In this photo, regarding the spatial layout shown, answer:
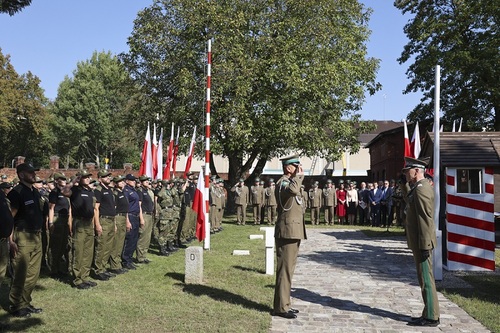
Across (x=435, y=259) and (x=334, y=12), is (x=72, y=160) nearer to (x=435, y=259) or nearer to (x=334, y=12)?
(x=334, y=12)

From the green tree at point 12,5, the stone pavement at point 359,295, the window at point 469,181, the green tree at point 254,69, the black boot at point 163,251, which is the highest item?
the green tree at point 254,69

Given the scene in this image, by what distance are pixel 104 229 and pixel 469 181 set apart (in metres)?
8.02

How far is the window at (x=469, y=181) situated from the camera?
1159cm

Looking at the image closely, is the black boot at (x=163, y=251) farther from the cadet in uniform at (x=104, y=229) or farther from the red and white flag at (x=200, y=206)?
the cadet in uniform at (x=104, y=229)

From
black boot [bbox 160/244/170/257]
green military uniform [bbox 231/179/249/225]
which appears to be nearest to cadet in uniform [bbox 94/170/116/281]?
black boot [bbox 160/244/170/257]

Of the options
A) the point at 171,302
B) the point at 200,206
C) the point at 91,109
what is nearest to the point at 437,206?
the point at 200,206

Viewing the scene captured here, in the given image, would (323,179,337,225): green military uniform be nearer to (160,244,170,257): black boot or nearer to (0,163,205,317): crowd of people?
(0,163,205,317): crowd of people

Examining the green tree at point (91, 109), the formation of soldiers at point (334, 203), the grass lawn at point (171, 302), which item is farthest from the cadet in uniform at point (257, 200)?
the green tree at point (91, 109)

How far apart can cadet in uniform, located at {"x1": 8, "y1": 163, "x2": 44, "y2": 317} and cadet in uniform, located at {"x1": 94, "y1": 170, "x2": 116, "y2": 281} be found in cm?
234

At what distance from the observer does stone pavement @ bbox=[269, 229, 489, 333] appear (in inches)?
267

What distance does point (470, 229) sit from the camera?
36.4 ft

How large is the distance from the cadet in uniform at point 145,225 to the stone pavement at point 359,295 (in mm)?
3577

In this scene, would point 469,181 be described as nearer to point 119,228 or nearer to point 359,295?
point 359,295

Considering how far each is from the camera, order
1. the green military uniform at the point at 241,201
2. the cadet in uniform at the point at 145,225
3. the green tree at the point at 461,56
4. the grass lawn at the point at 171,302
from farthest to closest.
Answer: the green tree at the point at 461,56 < the green military uniform at the point at 241,201 < the cadet in uniform at the point at 145,225 < the grass lawn at the point at 171,302
